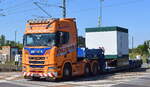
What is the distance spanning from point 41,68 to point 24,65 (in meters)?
1.23

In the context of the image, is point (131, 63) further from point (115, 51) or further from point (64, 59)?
point (64, 59)

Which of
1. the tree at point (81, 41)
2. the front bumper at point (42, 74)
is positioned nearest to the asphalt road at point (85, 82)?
the front bumper at point (42, 74)

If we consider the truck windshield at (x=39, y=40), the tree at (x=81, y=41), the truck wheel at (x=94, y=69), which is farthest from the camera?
the tree at (x=81, y=41)

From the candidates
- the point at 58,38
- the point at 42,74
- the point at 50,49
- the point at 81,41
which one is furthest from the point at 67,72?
the point at 81,41

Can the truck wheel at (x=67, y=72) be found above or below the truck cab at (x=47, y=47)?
below

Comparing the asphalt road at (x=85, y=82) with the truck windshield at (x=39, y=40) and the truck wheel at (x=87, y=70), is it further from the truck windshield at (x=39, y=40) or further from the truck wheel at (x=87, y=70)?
the truck windshield at (x=39, y=40)

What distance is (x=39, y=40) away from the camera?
60.2ft

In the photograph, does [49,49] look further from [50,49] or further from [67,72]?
[67,72]

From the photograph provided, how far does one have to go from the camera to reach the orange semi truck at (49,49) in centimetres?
1788

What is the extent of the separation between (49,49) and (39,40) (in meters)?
0.94

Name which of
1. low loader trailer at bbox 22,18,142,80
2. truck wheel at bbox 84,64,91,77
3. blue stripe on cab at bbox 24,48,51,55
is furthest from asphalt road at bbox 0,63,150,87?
blue stripe on cab at bbox 24,48,51,55

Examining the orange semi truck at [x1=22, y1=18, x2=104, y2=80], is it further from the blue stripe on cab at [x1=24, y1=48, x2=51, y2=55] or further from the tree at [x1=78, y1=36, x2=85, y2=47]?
the tree at [x1=78, y1=36, x2=85, y2=47]

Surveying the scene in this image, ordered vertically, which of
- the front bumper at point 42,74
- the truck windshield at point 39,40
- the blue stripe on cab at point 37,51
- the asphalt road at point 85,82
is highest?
the truck windshield at point 39,40

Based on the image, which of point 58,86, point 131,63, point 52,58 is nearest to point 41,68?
point 52,58
